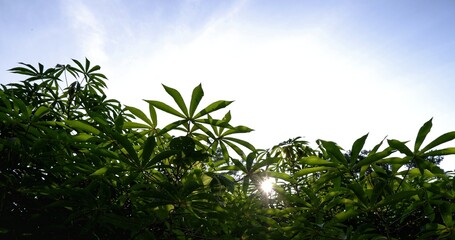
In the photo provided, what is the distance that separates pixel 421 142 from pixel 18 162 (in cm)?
244

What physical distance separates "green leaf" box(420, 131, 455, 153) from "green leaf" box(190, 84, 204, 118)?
120 cm

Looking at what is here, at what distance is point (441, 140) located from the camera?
5.10ft

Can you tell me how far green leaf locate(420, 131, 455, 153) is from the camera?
152 centimetres

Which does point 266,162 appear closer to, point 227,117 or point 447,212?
point 227,117

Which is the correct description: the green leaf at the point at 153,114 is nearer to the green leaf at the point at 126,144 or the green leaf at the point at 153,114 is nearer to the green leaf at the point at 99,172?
the green leaf at the point at 126,144

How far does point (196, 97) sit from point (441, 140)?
4.32 ft

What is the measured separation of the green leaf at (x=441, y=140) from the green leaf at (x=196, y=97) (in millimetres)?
1199

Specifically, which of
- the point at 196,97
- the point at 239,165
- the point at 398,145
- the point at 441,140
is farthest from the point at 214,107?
the point at 441,140

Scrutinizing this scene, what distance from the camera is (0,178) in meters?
1.84

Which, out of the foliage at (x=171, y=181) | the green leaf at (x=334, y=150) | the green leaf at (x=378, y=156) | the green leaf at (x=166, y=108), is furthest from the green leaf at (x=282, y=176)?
the green leaf at (x=166, y=108)

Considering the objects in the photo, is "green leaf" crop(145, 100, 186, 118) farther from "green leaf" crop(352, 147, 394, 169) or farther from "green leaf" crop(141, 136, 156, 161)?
"green leaf" crop(352, 147, 394, 169)

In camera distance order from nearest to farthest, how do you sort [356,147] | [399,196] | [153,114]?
[399,196] < [356,147] < [153,114]

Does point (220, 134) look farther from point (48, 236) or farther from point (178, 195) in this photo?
point (48, 236)

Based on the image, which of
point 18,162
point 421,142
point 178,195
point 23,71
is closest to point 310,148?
point 421,142
